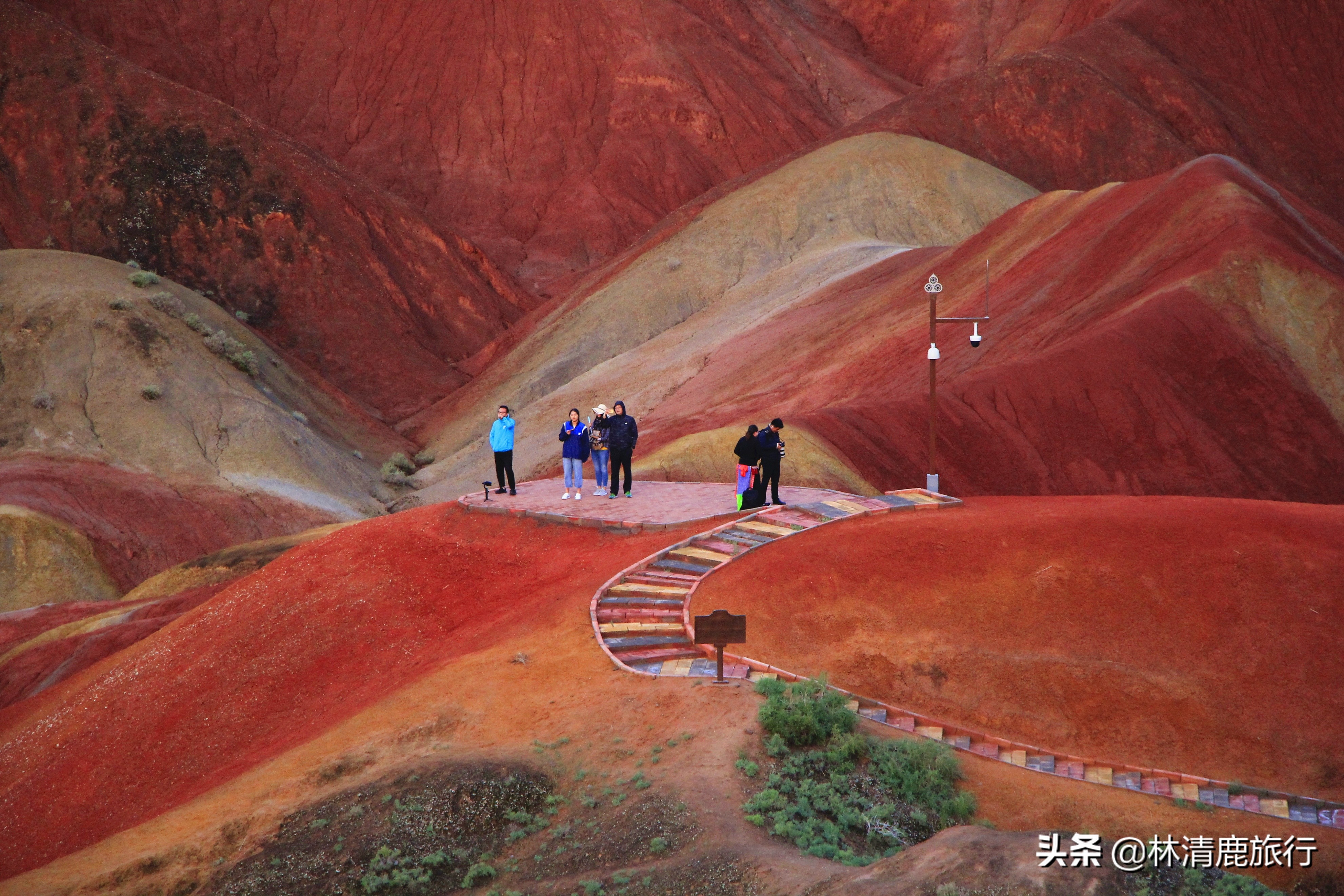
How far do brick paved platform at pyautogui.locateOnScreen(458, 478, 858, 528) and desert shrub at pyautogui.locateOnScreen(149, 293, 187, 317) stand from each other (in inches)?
883

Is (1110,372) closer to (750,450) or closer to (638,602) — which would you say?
(750,450)

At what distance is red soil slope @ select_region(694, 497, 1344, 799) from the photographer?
10.3 metres

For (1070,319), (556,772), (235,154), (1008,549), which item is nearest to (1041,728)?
(1008,549)

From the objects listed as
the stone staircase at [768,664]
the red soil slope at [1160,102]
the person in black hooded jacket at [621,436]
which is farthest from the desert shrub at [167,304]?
the red soil slope at [1160,102]

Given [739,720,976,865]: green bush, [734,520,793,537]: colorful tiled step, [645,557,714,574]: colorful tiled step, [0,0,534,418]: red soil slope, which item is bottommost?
[739,720,976,865]: green bush

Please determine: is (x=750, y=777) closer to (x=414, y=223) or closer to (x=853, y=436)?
(x=853, y=436)

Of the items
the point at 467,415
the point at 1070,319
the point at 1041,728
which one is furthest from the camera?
the point at 467,415

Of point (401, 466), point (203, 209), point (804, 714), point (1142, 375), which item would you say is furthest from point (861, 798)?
point (203, 209)

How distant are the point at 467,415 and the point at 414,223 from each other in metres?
14.1

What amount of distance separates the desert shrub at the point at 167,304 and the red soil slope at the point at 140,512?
7381 millimetres

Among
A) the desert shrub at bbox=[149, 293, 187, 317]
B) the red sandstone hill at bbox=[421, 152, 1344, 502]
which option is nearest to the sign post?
the red sandstone hill at bbox=[421, 152, 1344, 502]

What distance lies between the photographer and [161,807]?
10945mm

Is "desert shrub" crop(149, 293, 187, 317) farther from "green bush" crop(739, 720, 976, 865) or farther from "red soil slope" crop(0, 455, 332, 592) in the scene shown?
"green bush" crop(739, 720, 976, 865)

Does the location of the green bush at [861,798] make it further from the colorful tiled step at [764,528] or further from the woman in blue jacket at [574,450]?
the woman in blue jacket at [574,450]
